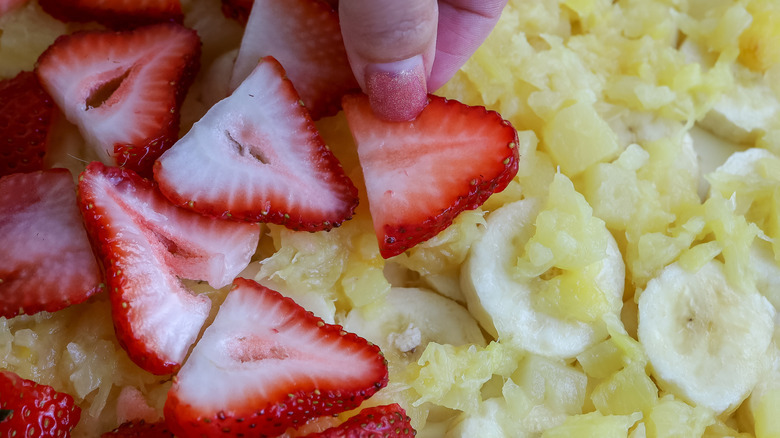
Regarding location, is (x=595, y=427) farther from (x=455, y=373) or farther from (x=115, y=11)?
(x=115, y=11)

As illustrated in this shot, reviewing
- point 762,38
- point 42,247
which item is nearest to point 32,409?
point 42,247

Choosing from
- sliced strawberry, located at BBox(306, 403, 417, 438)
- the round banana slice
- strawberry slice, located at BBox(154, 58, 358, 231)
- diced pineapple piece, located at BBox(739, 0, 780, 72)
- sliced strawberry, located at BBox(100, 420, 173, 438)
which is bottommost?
sliced strawberry, located at BBox(100, 420, 173, 438)

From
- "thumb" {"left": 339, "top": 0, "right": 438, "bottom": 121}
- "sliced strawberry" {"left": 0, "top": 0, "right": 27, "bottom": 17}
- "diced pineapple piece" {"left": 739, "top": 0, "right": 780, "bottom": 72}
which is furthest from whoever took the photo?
"diced pineapple piece" {"left": 739, "top": 0, "right": 780, "bottom": 72}

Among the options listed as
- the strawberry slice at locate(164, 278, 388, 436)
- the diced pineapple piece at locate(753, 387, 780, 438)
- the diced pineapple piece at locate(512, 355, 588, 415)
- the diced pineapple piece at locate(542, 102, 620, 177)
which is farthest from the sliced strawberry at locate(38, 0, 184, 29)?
the diced pineapple piece at locate(753, 387, 780, 438)

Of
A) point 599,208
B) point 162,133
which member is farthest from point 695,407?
point 162,133

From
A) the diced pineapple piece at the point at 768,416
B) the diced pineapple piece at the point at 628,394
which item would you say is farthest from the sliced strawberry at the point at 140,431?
the diced pineapple piece at the point at 768,416

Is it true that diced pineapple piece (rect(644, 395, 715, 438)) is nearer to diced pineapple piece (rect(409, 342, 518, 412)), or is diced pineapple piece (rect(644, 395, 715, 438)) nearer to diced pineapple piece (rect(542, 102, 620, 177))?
diced pineapple piece (rect(409, 342, 518, 412))

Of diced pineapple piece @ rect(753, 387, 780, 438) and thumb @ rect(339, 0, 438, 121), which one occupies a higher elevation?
thumb @ rect(339, 0, 438, 121)
